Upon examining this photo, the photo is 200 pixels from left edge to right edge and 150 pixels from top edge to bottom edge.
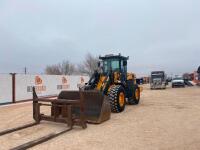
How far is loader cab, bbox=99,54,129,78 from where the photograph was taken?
1449 cm

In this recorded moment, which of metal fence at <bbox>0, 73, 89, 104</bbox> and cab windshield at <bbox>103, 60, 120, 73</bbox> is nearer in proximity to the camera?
cab windshield at <bbox>103, 60, 120, 73</bbox>

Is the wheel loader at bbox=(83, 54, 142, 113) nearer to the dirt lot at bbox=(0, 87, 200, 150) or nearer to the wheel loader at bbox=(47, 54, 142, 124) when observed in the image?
the wheel loader at bbox=(47, 54, 142, 124)

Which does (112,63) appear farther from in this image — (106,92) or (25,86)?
(25,86)

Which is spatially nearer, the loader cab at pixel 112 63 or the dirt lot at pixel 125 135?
the dirt lot at pixel 125 135

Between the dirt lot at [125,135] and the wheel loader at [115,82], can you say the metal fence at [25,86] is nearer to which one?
the wheel loader at [115,82]

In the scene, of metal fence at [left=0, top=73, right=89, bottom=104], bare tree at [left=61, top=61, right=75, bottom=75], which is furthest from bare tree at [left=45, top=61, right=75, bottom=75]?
metal fence at [left=0, top=73, right=89, bottom=104]

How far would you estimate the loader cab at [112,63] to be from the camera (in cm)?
1449

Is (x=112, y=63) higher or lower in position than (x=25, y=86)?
higher

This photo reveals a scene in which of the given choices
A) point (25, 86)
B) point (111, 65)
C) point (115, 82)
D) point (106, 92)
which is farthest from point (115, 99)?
point (25, 86)

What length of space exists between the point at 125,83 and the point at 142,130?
6.50m

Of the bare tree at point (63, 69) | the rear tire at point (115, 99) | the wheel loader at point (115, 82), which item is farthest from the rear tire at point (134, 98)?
the bare tree at point (63, 69)

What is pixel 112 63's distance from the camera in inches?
573

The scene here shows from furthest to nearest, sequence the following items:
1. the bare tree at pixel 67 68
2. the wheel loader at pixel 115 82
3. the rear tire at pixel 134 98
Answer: the bare tree at pixel 67 68
the rear tire at pixel 134 98
the wheel loader at pixel 115 82

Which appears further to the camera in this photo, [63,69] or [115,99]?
[63,69]
